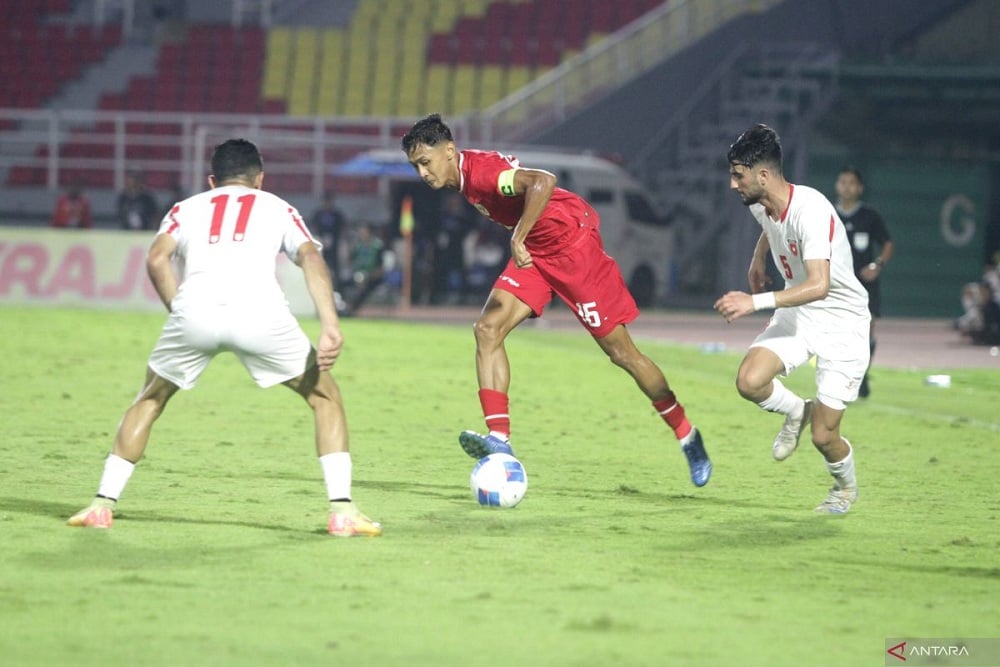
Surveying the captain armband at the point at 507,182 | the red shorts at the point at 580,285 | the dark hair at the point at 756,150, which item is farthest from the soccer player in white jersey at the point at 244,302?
the dark hair at the point at 756,150

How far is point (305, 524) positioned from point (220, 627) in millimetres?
2342

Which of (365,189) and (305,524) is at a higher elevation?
(365,189)

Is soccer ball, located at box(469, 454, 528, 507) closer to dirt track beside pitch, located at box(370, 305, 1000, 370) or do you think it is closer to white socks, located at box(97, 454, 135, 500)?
white socks, located at box(97, 454, 135, 500)

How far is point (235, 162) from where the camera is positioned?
771 cm

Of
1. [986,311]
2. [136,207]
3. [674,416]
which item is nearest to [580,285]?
[674,416]

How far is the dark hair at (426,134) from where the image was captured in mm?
9156

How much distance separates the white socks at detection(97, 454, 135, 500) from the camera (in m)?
7.79

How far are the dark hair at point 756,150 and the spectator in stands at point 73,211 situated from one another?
22.5 metres

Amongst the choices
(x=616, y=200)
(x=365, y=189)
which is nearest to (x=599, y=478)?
(x=616, y=200)

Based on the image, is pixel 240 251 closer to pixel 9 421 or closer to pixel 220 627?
pixel 220 627

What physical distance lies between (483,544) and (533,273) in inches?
106

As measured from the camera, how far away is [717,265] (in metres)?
34.4

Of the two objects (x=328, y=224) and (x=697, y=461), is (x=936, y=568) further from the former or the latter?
(x=328, y=224)

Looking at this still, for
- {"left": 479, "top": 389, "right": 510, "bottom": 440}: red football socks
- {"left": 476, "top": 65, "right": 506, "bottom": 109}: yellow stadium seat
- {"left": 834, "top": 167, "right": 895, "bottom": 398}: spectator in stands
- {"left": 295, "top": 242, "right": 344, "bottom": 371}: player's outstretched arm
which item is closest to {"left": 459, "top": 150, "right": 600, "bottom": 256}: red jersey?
{"left": 479, "top": 389, "right": 510, "bottom": 440}: red football socks
